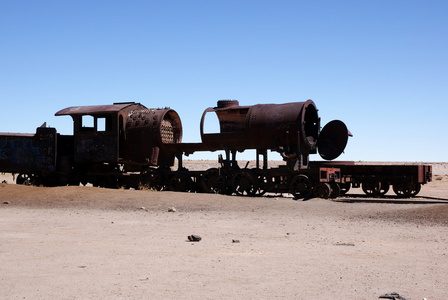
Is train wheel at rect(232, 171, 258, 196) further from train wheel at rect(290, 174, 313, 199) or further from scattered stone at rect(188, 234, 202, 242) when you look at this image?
scattered stone at rect(188, 234, 202, 242)

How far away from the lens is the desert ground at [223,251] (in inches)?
270

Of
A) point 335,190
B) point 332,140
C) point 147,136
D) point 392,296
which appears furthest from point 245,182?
point 392,296

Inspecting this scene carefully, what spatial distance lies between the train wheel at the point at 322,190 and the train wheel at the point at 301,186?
200 millimetres

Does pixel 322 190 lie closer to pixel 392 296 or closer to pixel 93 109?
pixel 93 109

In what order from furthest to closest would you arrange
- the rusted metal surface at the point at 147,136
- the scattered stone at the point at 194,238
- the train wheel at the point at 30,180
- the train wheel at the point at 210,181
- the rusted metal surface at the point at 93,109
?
the train wheel at the point at 30,180 → the rusted metal surface at the point at 93,109 → the rusted metal surface at the point at 147,136 → the train wheel at the point at 210,181 → the scattered stone at the point at 194,238

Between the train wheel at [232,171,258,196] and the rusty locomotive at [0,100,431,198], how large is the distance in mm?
38

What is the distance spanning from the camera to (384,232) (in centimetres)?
1236

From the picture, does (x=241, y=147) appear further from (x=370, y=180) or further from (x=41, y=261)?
(x=41, y=261)

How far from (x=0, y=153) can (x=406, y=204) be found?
1751 centimetres

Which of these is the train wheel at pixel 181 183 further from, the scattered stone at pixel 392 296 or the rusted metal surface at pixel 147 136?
the scattered stone at pixel 392 296

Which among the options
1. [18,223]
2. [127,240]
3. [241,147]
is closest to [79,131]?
[241,147]

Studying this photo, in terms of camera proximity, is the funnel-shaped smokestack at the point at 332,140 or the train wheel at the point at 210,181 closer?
the funnel-shaped smokestack at the point at 332,140

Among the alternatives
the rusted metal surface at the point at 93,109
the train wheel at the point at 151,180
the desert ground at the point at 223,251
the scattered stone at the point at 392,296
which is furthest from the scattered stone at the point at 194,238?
the rusted metal surface at the point at 93,109

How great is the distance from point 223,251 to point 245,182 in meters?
12.3
